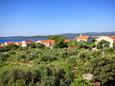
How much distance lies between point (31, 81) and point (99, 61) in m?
5.65

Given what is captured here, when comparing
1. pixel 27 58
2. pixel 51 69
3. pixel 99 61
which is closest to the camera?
pixel 51 69

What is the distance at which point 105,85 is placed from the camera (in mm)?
12391

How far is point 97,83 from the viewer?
39.5ft

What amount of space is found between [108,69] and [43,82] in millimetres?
5092

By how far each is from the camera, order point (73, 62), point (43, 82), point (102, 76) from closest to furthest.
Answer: point (43, 82) < point (102, 76) < point (73, 62)

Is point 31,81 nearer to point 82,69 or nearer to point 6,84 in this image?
point 6,84

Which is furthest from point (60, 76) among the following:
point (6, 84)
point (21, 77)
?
point (6, 84)

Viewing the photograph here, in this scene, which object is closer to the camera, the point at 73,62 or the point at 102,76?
the point at 102,76

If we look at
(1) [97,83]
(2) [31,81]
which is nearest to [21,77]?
(2) [31,81]

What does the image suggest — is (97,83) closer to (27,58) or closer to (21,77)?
(21,77)

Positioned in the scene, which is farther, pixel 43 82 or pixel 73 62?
pixel 73 62

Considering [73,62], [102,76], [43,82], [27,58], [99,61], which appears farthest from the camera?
[27,58]

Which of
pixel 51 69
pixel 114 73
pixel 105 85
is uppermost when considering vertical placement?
pixel 51 69

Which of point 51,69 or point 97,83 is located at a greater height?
point 51,69
